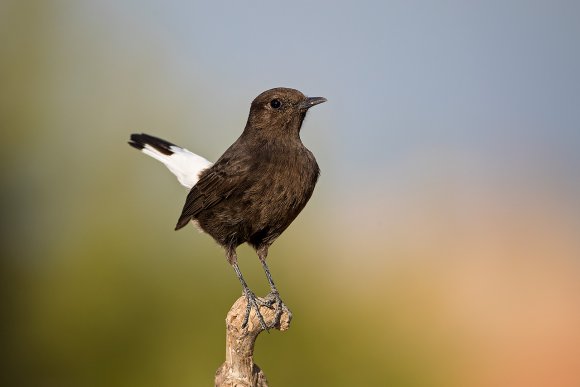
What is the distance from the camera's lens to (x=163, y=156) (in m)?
6.57

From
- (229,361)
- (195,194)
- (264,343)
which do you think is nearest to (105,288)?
(264,343)

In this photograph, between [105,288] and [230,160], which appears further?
[105,288]

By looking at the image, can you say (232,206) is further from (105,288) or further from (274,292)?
(105,288)

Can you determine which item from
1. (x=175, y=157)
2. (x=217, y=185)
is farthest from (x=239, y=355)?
(x=175, y=157)

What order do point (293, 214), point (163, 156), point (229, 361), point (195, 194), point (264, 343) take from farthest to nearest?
point (264, 343) < point (163, 156) < point (195, 194) < point (293, 214) < point (229, 361)

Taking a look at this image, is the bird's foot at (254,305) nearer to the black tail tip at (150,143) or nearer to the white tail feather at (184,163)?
the white tail feather at (184,163)

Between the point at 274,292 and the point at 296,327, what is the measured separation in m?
2.29

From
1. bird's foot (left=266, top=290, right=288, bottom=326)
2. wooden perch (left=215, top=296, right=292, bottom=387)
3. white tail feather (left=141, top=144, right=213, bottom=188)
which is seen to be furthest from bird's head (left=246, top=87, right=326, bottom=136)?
wooden perch (left=215, top=296, right=292, bottom=387)

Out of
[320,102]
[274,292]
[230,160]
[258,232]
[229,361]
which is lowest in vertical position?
→ [229,361]

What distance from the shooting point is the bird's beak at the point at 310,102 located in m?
5.57

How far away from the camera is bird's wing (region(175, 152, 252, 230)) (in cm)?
539

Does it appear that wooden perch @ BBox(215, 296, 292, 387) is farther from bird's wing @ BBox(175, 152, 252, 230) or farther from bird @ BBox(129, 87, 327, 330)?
bird's wing @ BBox(175, 152, 252, 230)

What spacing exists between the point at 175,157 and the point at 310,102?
4.73 ft

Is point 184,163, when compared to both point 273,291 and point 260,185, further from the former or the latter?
point 273,291
